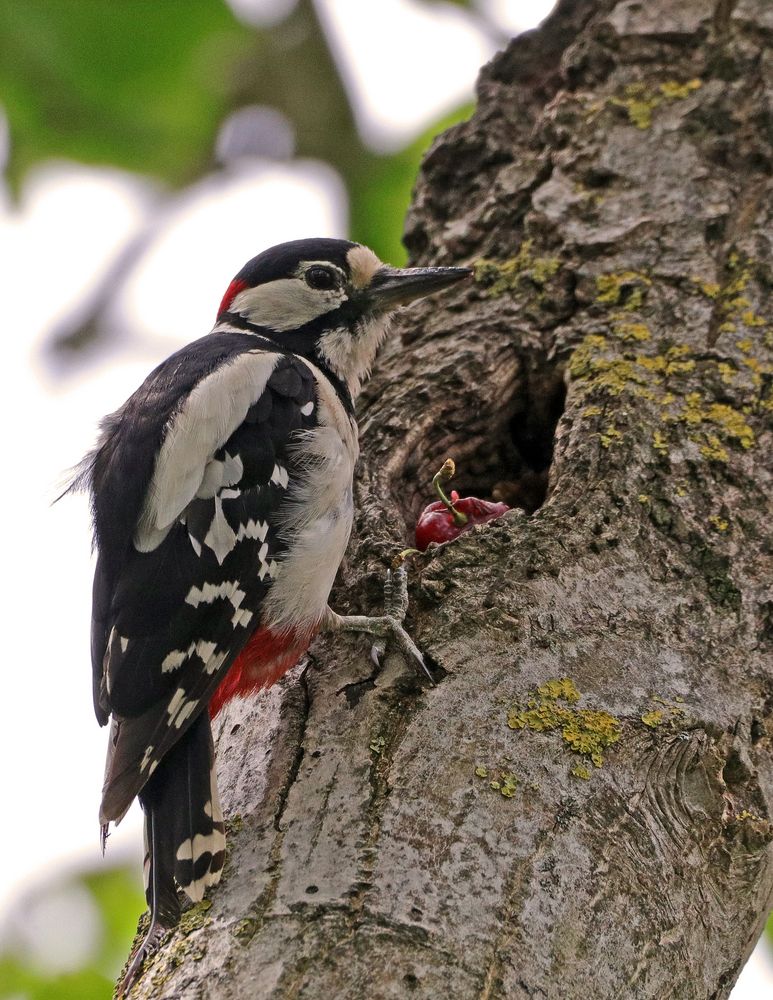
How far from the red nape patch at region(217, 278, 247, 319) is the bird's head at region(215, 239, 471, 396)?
3 centimetres

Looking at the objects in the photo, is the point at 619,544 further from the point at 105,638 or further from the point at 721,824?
the point at 105,638

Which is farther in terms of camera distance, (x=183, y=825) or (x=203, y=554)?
(x=203, y=554)

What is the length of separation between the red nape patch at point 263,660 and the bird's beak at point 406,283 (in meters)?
1.00

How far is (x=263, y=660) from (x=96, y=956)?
1.71 metres

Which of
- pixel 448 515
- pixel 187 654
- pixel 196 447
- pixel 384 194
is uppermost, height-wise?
pixel 196 447

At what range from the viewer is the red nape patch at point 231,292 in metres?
3.23

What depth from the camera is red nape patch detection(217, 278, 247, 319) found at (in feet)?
10.6

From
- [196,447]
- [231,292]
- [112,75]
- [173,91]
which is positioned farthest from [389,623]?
[173,91]

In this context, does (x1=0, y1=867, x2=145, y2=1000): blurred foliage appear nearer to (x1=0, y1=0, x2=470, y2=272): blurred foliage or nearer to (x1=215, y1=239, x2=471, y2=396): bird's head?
(x1=215, y1=239, x2=471, y2=396): bird's head

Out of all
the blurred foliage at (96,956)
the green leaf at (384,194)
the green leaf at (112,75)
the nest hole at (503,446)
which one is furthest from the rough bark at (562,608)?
the blurred foliage at (96,956)

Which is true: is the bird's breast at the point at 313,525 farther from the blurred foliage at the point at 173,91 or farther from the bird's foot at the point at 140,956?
the blurred foliage at the point at 173,91

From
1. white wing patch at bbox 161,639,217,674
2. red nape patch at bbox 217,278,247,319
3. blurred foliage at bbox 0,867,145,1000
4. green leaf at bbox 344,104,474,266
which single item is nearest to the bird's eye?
red nape patch at bbox 217,278,247,319

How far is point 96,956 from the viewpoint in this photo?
3.52 m

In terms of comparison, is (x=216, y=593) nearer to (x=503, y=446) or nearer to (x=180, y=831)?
(x=180, y=831)
